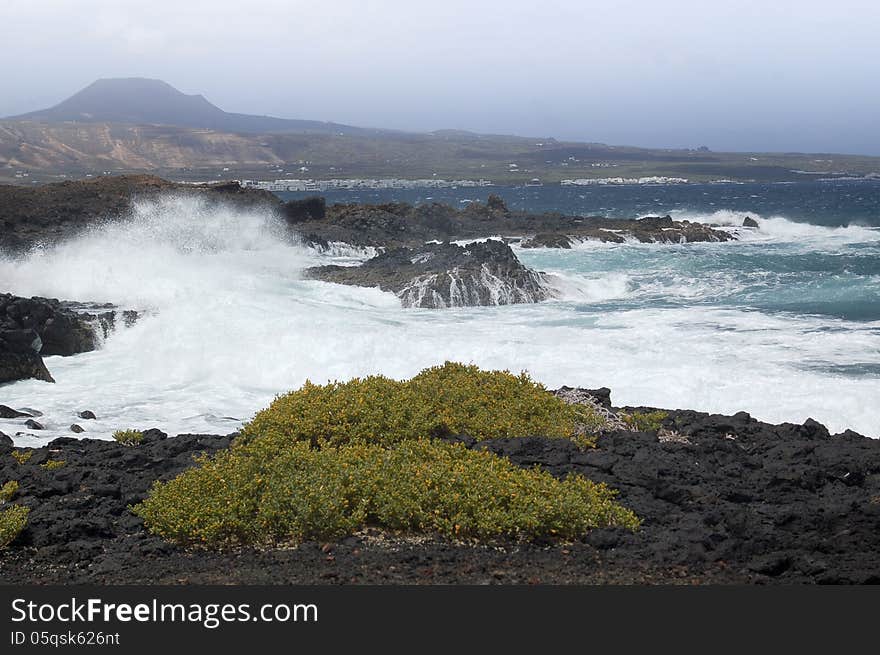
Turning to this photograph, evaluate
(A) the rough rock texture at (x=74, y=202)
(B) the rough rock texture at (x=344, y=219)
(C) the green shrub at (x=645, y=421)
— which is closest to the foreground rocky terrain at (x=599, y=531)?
(C) the green shrub at (x=645, y=421)

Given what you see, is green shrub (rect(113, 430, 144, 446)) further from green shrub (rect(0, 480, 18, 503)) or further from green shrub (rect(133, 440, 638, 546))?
green shrub (rect(133, 440, 638, 546))

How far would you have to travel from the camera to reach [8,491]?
319 inches

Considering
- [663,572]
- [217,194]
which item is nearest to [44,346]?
[663,572]

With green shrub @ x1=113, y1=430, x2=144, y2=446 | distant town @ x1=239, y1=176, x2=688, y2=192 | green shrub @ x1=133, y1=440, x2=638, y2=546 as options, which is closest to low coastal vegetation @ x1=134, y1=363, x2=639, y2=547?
green shrub @ x1=133, y1=440, x2=638, y2=546

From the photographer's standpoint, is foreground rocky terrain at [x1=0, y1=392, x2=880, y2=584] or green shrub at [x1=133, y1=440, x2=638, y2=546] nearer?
foreground rocky terrain at [x1=0, y1=392, x2=880, y2=584]

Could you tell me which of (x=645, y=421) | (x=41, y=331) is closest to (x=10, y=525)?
(x=645, y=421)

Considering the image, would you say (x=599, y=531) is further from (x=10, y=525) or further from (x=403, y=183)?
(x=403, y=183)

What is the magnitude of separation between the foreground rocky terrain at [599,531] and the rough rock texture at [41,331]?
618 cm

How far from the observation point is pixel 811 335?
1975 cm

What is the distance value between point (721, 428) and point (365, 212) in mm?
37916

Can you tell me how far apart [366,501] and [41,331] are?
13.5 m

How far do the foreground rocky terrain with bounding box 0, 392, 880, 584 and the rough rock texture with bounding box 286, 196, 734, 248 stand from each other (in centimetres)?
3251

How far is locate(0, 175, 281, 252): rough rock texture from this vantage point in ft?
113

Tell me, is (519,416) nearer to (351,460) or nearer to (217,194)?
(351,460)
